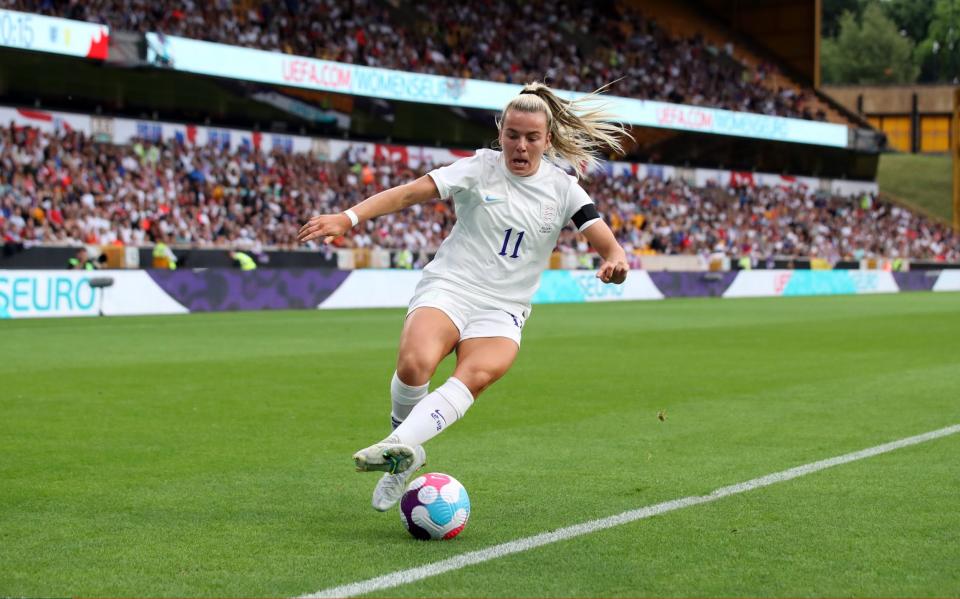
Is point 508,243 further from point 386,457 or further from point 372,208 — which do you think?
→ point 386,457

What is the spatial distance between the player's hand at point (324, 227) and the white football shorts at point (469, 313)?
2.27ft

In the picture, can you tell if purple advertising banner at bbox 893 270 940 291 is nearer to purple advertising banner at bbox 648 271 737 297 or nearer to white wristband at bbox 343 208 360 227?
purple advertising banner at bbox 648 271 737 297

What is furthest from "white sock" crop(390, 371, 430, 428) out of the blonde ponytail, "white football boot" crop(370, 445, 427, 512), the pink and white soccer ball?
the blonde ponytail

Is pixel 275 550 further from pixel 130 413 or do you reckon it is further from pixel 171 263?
pixel 171 263

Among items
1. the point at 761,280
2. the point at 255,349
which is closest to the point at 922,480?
the point at 255,349

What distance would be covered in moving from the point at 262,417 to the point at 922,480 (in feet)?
17.7

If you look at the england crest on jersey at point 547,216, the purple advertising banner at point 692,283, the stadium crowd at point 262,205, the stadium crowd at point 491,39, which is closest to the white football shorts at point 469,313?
the england crest on jersey at point 547,216


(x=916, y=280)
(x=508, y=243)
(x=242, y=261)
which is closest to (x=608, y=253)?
(x=508, y=243)

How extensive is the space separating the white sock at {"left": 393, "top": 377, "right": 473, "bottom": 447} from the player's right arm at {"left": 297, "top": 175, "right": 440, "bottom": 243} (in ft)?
2.85

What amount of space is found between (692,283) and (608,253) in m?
33.5

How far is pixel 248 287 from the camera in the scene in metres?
27.9

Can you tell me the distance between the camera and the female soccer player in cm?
609

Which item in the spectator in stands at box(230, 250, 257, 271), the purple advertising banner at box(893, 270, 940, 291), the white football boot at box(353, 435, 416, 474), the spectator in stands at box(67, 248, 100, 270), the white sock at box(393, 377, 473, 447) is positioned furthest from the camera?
the purple advertising banner at box(893, 270, 940, 291)

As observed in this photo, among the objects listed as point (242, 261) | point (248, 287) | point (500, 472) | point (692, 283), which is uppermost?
point (500, 472)
